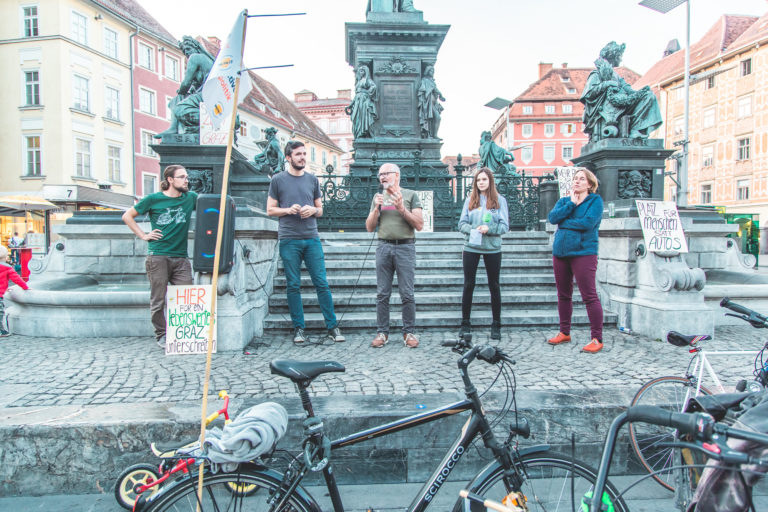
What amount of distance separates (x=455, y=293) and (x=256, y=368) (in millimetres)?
3417

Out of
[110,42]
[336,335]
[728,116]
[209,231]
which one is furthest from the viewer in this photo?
[728,116]

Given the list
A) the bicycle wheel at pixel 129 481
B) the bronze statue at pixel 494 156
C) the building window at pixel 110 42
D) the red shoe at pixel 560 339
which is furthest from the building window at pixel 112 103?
the bicycle wheel at pixel 129 481

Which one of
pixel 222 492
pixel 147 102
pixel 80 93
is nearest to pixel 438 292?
pixel 222 492

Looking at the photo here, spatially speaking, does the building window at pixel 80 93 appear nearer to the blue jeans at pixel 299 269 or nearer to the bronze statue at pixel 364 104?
the bronze statue at pixel 364 104

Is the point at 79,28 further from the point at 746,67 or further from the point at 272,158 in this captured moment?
the point at 746,67

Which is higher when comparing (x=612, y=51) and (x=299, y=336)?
(x=612, y=51)

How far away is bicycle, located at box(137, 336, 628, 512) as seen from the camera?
6.86 ft

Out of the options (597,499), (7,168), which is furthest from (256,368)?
(7,168)

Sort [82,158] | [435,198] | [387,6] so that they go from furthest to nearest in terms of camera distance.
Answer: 1. [82,158]
2. [387,6]
3. [435,198]

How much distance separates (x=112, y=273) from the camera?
7.58 metres

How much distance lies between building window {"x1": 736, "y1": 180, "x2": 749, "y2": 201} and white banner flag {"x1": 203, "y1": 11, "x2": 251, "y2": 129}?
45.5 metres

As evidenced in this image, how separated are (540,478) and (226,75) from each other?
104 inches

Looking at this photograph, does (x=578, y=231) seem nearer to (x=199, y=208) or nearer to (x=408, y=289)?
(x=408, y=289)

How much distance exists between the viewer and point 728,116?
40125 mm
